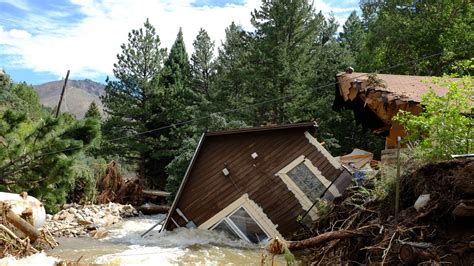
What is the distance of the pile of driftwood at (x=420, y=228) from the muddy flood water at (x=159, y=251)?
2706 millimetres

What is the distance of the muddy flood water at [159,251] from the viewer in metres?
9.17

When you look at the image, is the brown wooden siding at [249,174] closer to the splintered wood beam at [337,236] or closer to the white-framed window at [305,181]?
the white-framed window at [305,181]

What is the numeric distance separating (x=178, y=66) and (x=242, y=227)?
2727cm

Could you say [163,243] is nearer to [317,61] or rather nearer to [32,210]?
[32,210]

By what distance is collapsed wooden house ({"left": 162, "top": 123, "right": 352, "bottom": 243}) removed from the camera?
11398 mm

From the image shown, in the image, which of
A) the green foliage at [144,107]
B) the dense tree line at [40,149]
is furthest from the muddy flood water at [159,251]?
the green foliage at [144,107]

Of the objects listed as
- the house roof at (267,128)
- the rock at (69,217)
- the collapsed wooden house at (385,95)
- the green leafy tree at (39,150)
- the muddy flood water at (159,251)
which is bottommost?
the rock at (69,217)

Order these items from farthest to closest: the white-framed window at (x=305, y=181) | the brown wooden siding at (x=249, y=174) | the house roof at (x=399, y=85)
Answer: the brown wooden siding at (x=249, y=174), the white-framed window at (x=305, y=181), the house roof at (x=399, y=85)

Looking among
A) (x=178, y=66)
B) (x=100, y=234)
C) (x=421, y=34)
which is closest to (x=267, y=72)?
(x=421, y=34)

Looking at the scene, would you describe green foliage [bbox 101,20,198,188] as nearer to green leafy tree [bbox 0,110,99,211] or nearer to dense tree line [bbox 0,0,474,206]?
dense tree line [bbox 0,0,474,206]

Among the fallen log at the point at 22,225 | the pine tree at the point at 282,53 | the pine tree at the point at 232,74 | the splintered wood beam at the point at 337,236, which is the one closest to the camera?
the splintered wood beam at the point at 337,236

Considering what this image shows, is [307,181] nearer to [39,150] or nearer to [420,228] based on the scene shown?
[420,228]

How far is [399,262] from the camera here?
5316 millimetres

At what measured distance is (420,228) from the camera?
5566mm
